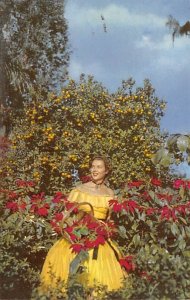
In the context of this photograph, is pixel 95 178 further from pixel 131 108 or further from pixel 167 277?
pixel 131 108

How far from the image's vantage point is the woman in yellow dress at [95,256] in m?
3.58

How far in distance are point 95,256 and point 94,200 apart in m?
0.51

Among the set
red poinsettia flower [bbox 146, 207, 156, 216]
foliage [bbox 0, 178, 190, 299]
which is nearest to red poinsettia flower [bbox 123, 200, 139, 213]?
foliage [bbox 0, 178, 190, 299]

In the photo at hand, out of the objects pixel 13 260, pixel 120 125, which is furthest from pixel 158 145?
pixel 13 260

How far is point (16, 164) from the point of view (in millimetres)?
6215

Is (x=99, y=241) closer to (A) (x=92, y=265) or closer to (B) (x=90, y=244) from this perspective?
(B) (x=90, y=244)

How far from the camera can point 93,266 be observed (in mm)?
3609

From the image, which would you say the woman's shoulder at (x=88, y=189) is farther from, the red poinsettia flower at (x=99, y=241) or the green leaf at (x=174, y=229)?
the green leaf at (x=174, y=229)

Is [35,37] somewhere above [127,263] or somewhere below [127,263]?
above

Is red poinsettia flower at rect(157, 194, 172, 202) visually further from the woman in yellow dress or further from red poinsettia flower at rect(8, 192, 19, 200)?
red poinsettia flower at rect(8, 192, 19, 200)

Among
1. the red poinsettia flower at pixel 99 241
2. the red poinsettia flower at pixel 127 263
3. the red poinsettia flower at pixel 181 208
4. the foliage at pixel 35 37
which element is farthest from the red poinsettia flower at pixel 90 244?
the foliage at pixel 35 37

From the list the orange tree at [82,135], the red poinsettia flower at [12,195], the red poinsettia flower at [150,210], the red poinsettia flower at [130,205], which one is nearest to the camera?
the red poinsettia flower at [130,205]

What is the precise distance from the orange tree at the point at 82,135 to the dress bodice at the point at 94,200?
1.89 meters

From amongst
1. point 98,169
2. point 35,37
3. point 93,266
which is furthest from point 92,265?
point 35,37
